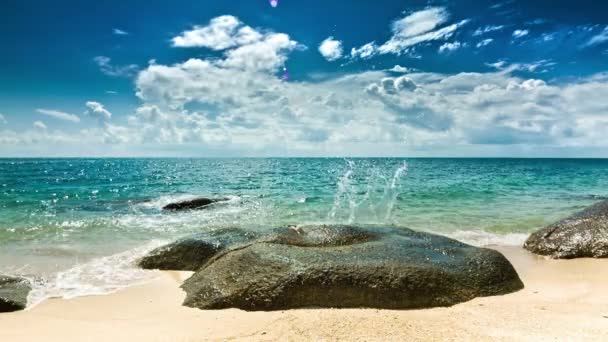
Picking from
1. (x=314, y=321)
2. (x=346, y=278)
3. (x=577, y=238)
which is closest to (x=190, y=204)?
(x=346, y=278)

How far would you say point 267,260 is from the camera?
25.6 feet

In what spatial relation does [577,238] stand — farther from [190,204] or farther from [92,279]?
[190,204]

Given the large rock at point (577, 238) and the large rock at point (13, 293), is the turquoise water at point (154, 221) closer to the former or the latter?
the large rock at point (13, 293)

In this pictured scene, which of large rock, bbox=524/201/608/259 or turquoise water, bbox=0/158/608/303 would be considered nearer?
turquoise water, bbox=0/158/608/303

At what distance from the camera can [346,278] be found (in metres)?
7.43

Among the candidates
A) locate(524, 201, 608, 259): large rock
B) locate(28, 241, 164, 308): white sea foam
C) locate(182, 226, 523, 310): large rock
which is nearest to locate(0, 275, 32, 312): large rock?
locate(28, 241, 164, 308): white sea foam

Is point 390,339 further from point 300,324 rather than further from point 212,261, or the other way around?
point 212,261

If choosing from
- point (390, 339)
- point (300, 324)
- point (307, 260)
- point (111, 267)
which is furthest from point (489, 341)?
point (111, 267)

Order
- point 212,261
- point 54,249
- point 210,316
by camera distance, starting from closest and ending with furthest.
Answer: point 210,316
point 212,261
point 54,249

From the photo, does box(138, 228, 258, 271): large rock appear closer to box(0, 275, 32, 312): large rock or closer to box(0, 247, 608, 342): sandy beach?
box(0, 247, 608, 342): sandy beach

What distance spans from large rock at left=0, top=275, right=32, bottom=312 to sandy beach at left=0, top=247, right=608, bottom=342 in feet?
0.86

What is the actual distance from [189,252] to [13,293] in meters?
3.66

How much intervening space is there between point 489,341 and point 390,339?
1281mm

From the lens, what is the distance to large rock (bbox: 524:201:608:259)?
11.9m
